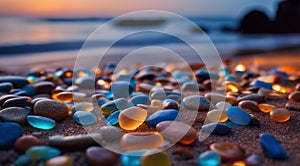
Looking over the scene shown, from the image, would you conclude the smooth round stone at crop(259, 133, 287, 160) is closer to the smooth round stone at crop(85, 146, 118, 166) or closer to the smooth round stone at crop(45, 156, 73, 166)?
the smooth round stone at crop(85, 146, 118, 166)

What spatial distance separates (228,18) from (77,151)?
19810mm

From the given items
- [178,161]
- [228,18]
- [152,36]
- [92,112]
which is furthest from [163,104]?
[228,18]

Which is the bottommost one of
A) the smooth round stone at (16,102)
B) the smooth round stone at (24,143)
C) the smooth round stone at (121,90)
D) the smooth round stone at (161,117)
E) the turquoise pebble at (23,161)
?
the smooth round stone at (121,90)

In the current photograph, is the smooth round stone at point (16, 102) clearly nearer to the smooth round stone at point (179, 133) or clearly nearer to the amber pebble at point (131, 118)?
the amber pebble at point (131, 118)

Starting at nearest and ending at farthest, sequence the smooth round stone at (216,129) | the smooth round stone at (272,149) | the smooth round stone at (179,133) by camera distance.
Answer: the smooth round stone at (272,149) → the smooth round stone at (179,133) → the smooth round stone at (216,129)

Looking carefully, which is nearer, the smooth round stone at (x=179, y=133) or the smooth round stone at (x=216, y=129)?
the smooth round stone at (x=179, y=133)

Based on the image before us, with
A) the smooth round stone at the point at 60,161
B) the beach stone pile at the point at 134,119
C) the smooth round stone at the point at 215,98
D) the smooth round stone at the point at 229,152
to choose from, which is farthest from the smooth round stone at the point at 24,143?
the smooth round stone at the point at 215,98

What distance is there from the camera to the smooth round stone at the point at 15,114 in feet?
4.45

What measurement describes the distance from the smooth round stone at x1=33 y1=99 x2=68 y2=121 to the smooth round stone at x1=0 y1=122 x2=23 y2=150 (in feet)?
0.85

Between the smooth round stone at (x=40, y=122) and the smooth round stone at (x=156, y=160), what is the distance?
0.54 m

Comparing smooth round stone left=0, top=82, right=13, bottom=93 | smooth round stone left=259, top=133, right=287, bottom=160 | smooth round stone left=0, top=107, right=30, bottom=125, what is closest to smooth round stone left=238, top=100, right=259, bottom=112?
smooth round stone left=259, top=133, right=287, bottom=160


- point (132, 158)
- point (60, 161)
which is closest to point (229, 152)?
point (132, 158)

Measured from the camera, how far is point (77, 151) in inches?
42.6

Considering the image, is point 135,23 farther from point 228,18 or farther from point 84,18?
point 228,18
